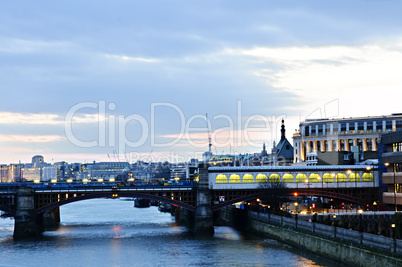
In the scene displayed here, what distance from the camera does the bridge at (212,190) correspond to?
12266 cm

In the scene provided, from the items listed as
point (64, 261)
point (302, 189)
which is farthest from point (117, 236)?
point (302, 189)

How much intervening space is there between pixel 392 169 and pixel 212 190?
34.5 m

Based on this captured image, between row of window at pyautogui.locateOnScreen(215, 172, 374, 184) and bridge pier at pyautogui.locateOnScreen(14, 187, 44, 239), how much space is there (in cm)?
3565

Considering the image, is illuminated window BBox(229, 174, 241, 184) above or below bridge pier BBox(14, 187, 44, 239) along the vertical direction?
above

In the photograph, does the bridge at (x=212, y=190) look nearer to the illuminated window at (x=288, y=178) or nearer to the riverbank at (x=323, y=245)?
the illuminated window at (x=288, y=178)

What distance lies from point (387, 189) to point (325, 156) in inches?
2756

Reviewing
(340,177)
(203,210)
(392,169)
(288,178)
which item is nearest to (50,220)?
(203,210)

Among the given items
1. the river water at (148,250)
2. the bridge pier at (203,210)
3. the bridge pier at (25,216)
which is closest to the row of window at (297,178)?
the bridge pier at (203,210)

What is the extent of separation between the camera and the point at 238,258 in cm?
8800

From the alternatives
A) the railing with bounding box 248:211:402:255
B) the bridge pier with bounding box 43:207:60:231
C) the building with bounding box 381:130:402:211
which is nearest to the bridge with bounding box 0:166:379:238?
the building with bounding box 381:130:402:211

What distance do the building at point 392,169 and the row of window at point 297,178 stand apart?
7.67 m

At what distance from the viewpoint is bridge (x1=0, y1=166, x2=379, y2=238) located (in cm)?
12266

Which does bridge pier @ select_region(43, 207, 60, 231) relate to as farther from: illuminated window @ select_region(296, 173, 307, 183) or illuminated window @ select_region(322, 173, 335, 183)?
illuminated window @ select_region(322, 173, 335, 183)

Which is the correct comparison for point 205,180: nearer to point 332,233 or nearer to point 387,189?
point 387,189
